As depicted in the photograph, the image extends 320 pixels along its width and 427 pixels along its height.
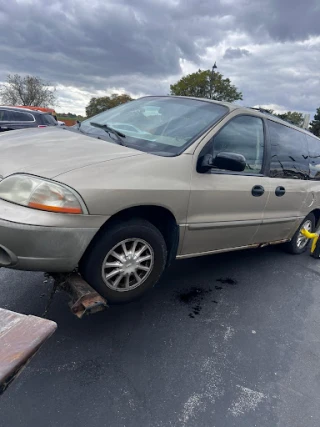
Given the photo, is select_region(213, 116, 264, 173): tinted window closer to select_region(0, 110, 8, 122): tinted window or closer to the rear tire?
the rear tire

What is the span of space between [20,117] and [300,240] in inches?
388

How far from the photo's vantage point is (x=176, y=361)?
2.37 metres

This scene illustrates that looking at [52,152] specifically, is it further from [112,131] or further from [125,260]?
[125,260]

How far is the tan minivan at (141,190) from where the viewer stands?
2094 mm

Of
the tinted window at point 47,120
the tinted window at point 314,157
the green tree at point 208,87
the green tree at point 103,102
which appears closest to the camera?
the tinted window at point 314,157

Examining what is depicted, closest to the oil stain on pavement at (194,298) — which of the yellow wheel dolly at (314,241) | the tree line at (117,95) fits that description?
the yellow wheel dolly at (314,241)

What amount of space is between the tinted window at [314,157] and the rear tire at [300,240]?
0.58 meters

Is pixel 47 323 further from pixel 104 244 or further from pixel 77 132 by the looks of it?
pixel 77 132

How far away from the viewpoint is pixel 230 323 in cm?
292

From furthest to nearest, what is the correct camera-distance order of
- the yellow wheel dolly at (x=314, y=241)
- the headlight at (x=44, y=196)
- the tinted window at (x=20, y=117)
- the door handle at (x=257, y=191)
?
1. the tinted window at (x=20, y=117)
2. the yellow wheel dolly at (x=314, y=241)
3. the door handle at (x=257, y=191)
4. the headlight at (x=44, y=196)

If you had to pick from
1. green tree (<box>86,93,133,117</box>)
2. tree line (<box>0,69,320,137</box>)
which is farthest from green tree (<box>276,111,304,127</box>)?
green tree (<box>86,93,133,117</box>)

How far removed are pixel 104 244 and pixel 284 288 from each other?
2.38 meters

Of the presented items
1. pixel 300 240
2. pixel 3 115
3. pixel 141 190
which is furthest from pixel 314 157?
pixel 3 115

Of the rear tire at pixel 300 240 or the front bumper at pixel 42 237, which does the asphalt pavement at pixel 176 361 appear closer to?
the front bumper at pixel 42 237
